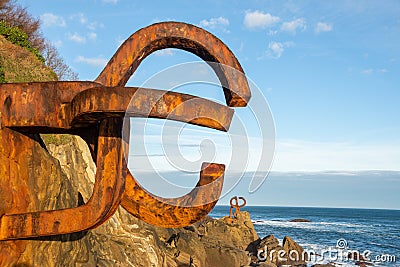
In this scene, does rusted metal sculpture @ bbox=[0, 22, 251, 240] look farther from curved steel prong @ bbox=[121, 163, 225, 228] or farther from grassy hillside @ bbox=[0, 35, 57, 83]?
grassy hillside @ bbox=[0, 35, 57, 83]

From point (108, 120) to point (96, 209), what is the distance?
39cm

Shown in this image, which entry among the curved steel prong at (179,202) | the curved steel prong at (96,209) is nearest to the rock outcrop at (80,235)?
the curved steel prong at (96,209)

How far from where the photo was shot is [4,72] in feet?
41.4

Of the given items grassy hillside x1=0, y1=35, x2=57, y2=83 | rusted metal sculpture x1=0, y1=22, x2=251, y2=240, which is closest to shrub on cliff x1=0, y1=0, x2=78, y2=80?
grassy hillside x1=0, y1=35, x2=57, y2=83

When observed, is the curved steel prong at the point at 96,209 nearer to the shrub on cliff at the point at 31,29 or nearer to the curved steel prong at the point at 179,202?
the curved steel prong at the point at 179,202

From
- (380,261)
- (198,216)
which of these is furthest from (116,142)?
(380,261)

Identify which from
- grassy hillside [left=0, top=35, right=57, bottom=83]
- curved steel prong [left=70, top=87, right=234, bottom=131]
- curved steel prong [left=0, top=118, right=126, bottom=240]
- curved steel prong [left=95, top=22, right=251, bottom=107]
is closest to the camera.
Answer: curved steel prong [left=70, top=87, right=234, bottom=131]

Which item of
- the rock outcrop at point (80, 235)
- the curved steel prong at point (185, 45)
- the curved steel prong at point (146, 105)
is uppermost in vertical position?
the curved steel prong at point (185, 45)

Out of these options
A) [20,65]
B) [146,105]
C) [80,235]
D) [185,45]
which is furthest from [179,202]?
[20,65]

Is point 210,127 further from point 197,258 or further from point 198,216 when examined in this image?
point 197,258

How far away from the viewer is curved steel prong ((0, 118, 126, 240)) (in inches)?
72.5

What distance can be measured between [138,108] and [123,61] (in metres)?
0.51

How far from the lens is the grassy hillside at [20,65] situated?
1318 centimetres

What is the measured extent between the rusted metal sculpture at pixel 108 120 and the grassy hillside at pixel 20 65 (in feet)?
38.7
